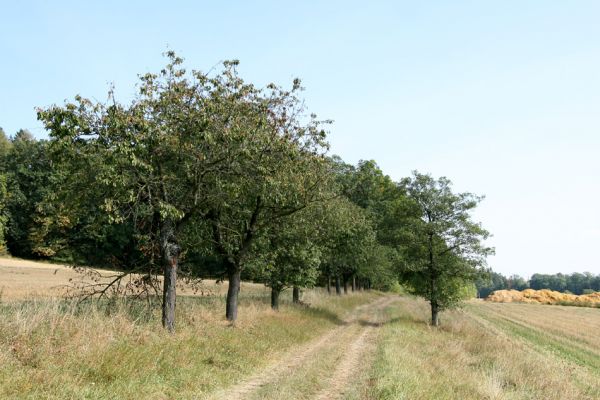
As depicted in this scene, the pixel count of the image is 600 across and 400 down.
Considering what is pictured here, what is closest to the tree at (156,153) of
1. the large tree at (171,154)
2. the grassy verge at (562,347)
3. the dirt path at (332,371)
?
the large tree at (171,154)

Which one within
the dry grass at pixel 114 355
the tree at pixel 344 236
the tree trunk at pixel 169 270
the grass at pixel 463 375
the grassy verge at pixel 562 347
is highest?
the tree at pixel 344 236

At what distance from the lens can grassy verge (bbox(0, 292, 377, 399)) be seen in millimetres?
8078

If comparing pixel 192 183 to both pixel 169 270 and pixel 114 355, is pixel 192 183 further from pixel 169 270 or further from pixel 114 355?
pixel 114 355

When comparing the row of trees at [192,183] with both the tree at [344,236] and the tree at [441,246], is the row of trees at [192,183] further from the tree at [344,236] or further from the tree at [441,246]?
the tree at [441,246]

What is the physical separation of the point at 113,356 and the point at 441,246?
28705 millimetres

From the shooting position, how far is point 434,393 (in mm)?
10586

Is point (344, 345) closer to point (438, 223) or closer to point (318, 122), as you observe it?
point (318, 122)

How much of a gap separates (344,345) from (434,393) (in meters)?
9.02

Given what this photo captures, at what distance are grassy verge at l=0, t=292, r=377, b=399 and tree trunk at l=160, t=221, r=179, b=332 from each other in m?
0.48

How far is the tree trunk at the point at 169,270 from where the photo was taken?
15.0 m

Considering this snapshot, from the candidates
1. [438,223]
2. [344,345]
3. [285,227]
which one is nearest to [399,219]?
[438,223]

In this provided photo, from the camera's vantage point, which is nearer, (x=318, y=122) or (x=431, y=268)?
(x=318, y=122)

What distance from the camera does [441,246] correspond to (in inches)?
1339

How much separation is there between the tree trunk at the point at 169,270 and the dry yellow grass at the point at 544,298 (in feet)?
371
